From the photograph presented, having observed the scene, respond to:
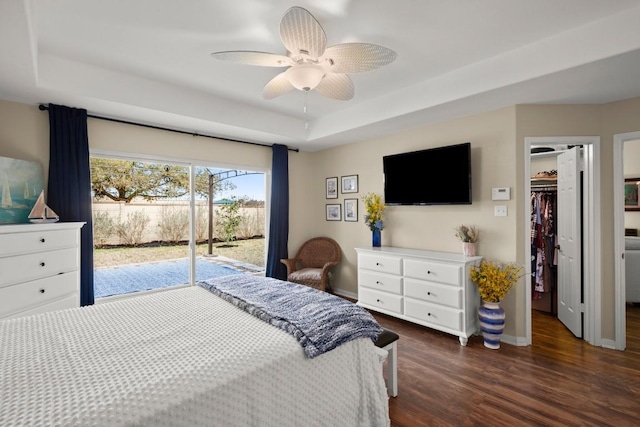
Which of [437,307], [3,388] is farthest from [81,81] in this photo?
[437,307]

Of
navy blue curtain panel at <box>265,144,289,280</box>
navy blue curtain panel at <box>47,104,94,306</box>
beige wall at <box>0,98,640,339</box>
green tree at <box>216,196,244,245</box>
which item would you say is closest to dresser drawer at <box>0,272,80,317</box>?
navy blue curtain panel at <box>47,104,94,306</box>

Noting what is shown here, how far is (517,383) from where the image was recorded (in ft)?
7.63

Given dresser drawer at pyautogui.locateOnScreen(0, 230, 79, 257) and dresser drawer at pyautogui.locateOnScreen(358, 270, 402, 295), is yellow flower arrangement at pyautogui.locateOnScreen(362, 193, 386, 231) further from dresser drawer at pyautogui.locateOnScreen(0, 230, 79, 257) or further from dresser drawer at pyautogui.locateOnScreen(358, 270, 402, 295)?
dresser drawer at pyautogui.locateOnScreen(0, 230, 79, 257)

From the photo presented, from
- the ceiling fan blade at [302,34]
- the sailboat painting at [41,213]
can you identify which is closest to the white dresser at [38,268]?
the sailboat painting at [41,213]

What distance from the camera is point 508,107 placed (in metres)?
3.06

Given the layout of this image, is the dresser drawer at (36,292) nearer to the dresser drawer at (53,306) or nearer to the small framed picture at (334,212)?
the dresser drawer at (53,306)

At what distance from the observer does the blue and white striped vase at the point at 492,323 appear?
114 inches

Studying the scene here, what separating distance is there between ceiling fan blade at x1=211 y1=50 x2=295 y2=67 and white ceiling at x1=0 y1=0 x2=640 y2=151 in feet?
0.88

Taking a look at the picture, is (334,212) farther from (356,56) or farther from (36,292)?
(36,292)

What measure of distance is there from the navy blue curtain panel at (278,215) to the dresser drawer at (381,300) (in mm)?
1459

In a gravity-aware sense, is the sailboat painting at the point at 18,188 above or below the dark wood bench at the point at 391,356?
above

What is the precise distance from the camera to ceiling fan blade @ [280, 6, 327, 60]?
168cm

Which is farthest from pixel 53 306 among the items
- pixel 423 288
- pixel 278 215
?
pixel 423 288

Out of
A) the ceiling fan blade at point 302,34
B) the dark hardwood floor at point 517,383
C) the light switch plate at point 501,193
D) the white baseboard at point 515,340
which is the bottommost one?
the dark hardwood floor at point 517,383
